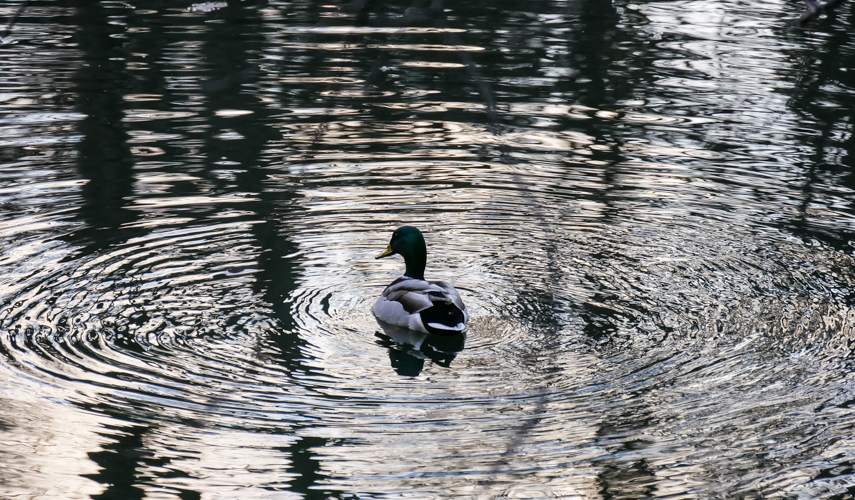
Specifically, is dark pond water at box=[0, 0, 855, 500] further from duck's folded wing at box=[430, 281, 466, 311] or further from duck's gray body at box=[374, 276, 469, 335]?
duck's folded wing at box=[430, 281, 466, 311]

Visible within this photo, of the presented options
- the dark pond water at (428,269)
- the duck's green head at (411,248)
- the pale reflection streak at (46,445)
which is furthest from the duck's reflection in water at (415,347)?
the pale reflection streak at (46,445)

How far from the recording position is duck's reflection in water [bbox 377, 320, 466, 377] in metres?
7.23

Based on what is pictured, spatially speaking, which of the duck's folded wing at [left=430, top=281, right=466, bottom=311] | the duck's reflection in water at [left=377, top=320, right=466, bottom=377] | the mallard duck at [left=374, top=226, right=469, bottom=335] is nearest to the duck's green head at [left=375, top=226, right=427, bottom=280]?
the mallard duck at [left=374, top=226, right=469, bottom=335]

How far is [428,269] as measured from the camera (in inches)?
358

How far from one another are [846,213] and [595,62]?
635 centimetres

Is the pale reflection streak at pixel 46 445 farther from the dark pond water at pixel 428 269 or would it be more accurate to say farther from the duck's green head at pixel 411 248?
the duck's green head at pixel 411 248

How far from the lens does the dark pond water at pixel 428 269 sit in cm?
565

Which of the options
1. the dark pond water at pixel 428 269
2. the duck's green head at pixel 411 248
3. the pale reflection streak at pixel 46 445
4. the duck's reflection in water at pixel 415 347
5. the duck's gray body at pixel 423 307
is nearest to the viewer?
the pale reflection streak at pixel 46 445

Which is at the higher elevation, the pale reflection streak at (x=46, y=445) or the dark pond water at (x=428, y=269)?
the pale reflection streak at (x=46, y=445)

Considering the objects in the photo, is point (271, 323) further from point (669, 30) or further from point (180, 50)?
point (669, 30)

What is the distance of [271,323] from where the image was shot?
25.0 ft

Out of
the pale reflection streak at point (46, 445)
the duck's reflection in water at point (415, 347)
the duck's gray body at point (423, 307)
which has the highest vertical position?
the pale reflection streak at point (46, 445)

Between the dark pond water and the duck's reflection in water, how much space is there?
43 mm

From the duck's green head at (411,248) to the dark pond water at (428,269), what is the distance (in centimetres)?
39
